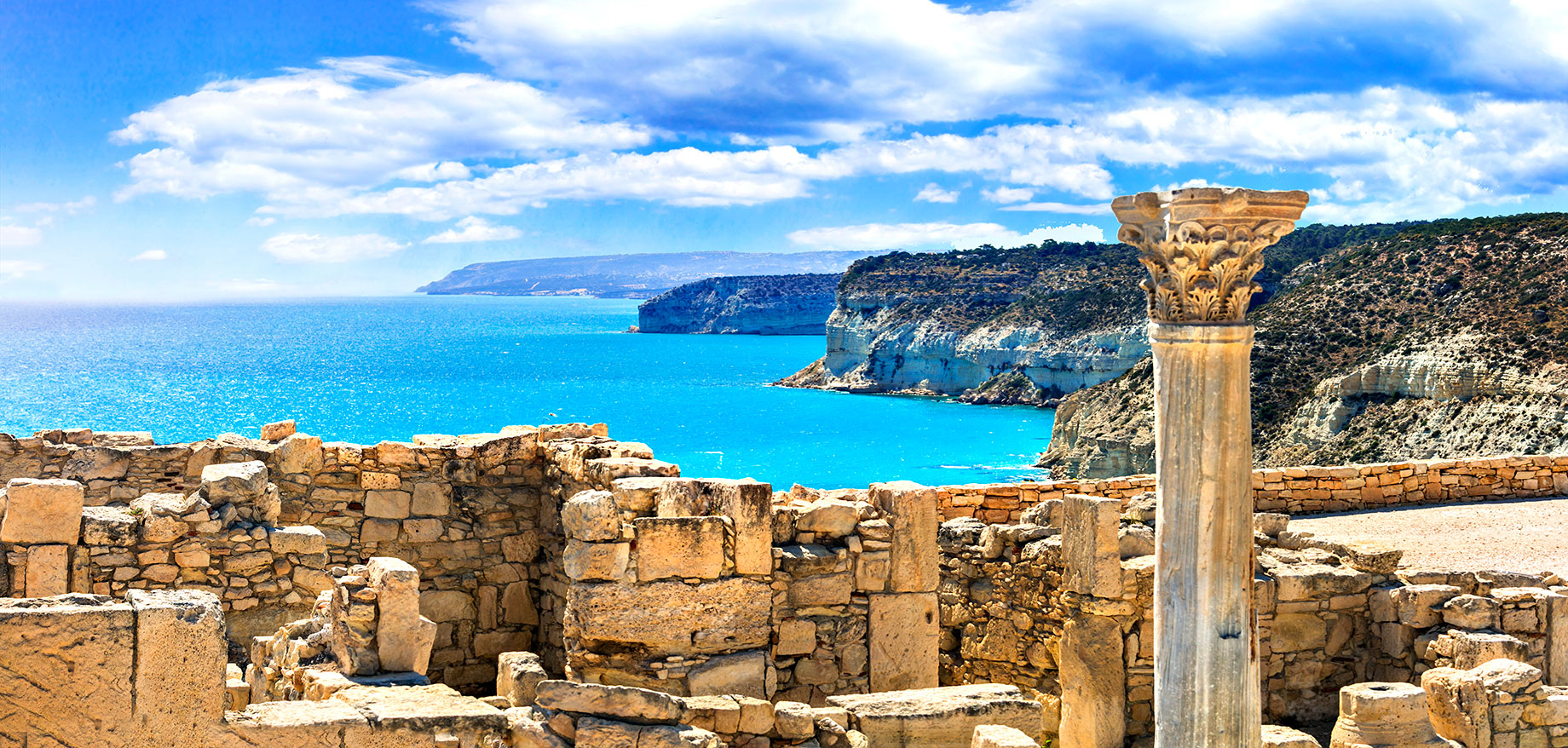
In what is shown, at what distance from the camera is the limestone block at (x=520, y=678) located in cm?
718

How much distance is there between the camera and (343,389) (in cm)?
11888

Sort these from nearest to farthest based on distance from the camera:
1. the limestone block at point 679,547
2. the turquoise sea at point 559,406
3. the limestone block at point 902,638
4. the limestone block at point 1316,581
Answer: the limestone block at point 679,547 < the limestone block at point 902,638 < the limestone block at point 1316,581 < the turquoise sea at point 559,406

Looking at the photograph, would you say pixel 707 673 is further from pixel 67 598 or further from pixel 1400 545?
pixel 1400 545

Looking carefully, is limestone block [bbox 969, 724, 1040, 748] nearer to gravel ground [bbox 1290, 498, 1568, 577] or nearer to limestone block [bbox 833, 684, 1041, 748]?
limestone block [bbox 833, 684, 1041, 748]

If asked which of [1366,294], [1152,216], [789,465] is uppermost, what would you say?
[1366,294]

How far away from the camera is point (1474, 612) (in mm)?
9789

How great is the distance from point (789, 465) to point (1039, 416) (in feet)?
78.4

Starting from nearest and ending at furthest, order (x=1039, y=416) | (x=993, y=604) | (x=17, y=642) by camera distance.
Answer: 1. (x=17, y=642)
2. (x=993, y=604)
3. (x=1039, y=416)

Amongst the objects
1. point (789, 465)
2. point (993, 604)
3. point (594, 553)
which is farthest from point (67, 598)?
point (789, 465)

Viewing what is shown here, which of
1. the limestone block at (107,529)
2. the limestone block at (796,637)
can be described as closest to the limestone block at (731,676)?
the limestone block at (796,637)

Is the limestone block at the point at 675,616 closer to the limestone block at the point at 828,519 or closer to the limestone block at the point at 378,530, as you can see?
the limestone block at the point at 828,519

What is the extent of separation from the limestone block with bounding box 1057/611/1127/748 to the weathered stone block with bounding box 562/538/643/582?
3909 mm

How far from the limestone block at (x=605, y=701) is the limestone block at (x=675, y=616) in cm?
127

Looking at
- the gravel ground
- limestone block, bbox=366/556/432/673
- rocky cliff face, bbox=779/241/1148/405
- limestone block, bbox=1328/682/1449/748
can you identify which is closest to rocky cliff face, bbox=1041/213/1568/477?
the gravel ground
